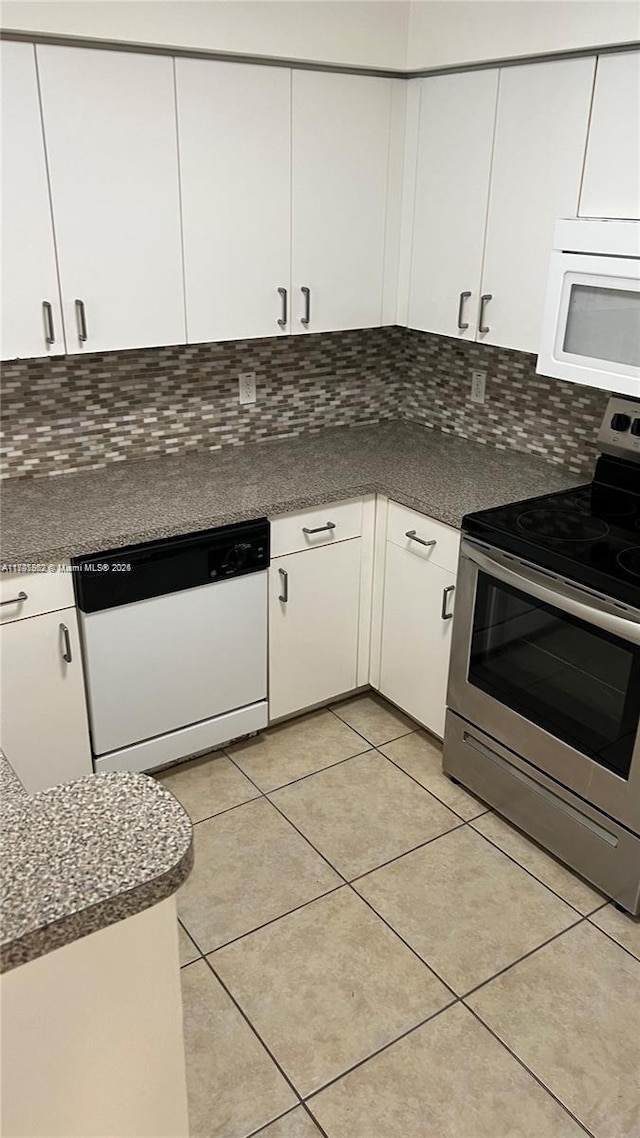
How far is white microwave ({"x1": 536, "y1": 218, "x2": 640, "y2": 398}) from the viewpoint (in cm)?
209

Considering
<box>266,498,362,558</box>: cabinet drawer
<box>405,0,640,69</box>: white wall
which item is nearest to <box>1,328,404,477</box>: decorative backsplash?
<box>266,498,362,558</box>: cabinet drawer

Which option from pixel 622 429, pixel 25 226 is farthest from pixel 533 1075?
pixel 25 226

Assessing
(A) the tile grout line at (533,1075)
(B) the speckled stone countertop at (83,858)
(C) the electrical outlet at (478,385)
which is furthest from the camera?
(C) the electrical outlet at (478,385)

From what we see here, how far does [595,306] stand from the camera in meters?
2.20

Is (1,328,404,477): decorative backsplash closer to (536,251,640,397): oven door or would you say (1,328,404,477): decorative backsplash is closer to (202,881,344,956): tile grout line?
(536,251,640,397): oven door

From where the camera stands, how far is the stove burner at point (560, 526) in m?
2.33

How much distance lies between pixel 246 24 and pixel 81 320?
2.96 ft

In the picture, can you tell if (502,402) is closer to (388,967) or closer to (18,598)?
(18,598)

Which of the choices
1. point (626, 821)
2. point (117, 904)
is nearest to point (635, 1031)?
point (626, 821)

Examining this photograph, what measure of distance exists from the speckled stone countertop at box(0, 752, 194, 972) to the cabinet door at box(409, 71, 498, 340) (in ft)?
6.83

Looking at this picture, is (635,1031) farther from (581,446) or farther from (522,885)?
(581,446)

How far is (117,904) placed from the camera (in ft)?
2.93

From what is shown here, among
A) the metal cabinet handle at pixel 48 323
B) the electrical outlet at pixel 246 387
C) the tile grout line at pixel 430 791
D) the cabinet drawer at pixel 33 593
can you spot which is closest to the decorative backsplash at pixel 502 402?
the electrical outlet at pixel 246 387

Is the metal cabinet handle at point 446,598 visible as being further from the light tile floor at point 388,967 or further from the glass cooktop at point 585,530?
the light tile floor at point 388,967
